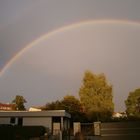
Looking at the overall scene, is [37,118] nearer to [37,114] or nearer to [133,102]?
[37,114]

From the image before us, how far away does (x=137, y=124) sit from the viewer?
15.1ft

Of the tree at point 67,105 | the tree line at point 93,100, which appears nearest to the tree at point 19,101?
the tree at point 67,105

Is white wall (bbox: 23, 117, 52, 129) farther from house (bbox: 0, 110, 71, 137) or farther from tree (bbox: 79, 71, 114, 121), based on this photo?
tree (bbox: 79, 71, 114, 121)

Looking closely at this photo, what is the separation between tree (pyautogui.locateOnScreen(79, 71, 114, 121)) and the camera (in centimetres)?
4980

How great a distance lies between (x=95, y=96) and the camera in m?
52.1

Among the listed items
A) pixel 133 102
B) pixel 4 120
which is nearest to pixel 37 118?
pixel 4 120

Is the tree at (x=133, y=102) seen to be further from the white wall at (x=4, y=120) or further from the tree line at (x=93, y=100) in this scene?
the white wall at (x=4, y=120)

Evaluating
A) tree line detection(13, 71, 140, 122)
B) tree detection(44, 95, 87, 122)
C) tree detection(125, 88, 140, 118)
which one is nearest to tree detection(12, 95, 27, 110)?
tree detection(44, 95, 87, 122)

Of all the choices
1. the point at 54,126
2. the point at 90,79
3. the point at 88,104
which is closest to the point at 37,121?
the point at 54,126

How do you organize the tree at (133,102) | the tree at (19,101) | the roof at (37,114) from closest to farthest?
the roof at (37,114)
the tree at (133,102)
the tree at (19,101)

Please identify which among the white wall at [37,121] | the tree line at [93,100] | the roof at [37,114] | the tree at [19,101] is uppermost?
the tree at [19,101]

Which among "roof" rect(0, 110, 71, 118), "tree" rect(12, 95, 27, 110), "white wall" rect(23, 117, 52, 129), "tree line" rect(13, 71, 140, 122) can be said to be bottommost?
"white wall" rect(23, 117, 52, 129)

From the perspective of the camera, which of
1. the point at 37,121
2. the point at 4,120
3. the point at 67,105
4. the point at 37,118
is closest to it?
the point at 37,121

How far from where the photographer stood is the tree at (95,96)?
1961 inches
